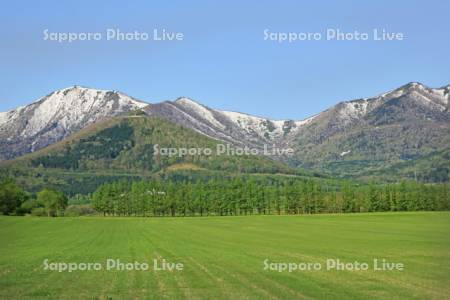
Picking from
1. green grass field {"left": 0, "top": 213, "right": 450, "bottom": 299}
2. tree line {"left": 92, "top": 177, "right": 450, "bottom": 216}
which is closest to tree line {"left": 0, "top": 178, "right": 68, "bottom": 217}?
tree line {"left": 92, "top": 177, "right": 450, "bottom": 216}

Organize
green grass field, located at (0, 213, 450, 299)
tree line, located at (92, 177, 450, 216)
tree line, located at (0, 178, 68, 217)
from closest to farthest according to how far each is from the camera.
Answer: green grass field, located at (0, 213, 450, 299)
tree line, located at (0, 178, 68, 217)
tree line, located at (92, 177, 450, 216)

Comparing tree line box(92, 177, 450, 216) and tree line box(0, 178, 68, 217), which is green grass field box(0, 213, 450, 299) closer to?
tree line box(92, 177, 450, 216)

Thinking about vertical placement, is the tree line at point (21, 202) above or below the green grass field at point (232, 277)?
above

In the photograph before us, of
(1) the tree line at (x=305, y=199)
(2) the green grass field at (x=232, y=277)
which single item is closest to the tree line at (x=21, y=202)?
(1) the tree line at (x=305, y=199)

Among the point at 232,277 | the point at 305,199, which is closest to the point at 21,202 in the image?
the point at 305,199

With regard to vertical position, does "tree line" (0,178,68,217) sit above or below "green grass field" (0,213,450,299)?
above

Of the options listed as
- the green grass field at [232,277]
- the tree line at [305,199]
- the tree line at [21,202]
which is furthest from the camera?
the tree line at [305,199]

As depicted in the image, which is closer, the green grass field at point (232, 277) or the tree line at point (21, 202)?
the green grass field at point (232, 277)

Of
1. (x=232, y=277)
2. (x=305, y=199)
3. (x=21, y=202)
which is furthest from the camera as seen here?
(x=21, y=202)

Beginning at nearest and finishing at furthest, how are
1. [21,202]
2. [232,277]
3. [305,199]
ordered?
[232,277], [305,199], [21,202]

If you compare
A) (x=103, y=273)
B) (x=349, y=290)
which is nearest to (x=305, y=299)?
(x=349, y=290)

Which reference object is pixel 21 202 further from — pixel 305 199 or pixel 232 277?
pixel 232 277

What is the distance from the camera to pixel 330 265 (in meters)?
38.4

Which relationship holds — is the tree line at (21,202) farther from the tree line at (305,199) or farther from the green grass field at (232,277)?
the green grass field at (232,277)
